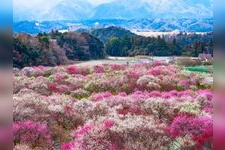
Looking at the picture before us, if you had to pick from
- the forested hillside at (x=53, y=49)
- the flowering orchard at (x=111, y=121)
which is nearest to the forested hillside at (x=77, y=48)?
the forested hillside at (x=53, y=49)

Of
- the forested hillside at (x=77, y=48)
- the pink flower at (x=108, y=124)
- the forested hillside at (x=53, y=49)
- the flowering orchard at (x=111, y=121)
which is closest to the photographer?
the flowering orchard at (x=111, y=121)

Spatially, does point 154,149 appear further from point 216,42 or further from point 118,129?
point 216,42

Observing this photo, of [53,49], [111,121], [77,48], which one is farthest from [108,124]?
[77,48]

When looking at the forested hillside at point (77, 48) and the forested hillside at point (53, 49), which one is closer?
the forested hillside at point (53, 49)

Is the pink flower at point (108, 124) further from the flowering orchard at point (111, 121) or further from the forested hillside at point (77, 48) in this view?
the forested hillside at point (77, 48)

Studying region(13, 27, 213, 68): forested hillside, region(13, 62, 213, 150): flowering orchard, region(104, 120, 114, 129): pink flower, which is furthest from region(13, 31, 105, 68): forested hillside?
region(104, 120, 114, 129): pink flower

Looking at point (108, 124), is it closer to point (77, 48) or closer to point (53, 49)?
point (53, 49)

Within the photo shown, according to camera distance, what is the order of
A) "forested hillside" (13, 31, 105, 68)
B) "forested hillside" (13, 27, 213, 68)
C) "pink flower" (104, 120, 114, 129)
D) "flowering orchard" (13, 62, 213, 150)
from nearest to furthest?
"flowering orchard" (13, 62, 213, 150)
"pink flower" (104, 120, 114, 129)
"forested hillside" (13, 31, 105, 68)
"forested hillside" (13, 27, 213, 68)

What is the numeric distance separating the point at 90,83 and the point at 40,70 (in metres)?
7.73

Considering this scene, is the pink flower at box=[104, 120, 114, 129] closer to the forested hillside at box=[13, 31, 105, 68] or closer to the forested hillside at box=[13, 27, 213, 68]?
the forested hillside at box=[13, 27, 213, 68]

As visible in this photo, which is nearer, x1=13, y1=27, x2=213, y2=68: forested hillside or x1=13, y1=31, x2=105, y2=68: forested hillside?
x1=13, y1=31, x2=105, y2=68: forested hillside

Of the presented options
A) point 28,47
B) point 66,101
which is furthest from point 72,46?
point 66,101

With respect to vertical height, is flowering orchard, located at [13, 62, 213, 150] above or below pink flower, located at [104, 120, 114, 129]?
below

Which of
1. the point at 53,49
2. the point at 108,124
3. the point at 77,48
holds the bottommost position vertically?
the point at 108,124
